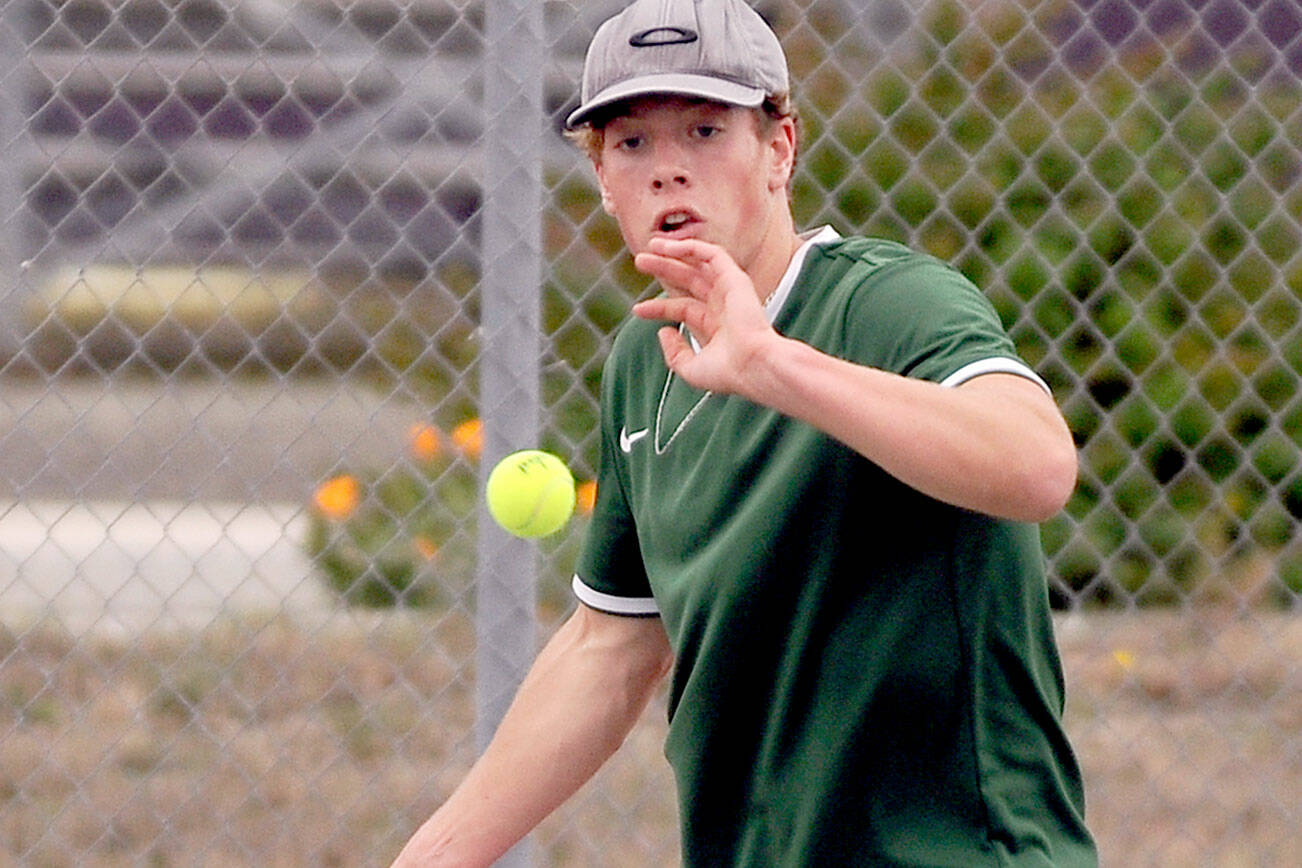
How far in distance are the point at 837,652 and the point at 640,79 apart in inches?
25.2

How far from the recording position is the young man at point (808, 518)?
1.65 m

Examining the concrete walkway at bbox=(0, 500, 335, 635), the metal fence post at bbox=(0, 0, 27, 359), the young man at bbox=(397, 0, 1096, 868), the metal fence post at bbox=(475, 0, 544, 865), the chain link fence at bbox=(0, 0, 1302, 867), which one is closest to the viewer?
the young man at bbox=(397, 0, 1096, 868)

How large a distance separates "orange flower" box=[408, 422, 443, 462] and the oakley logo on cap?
2498 mm

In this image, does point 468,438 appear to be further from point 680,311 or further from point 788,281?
point 680,311

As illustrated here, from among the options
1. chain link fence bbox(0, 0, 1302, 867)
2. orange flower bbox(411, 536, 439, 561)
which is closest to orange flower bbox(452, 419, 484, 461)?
chain link fence bbox(0, 0, 1302, 867)

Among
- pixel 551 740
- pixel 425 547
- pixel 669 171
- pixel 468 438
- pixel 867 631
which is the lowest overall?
pixel 425 547

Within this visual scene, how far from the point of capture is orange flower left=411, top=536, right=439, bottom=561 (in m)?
4.50

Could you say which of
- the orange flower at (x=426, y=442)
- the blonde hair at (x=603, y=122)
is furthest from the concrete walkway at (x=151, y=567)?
the blonde hair at (x=603, y=122)

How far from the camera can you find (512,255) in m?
3.20

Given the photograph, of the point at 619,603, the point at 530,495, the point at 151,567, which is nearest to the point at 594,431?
the point at 530,495

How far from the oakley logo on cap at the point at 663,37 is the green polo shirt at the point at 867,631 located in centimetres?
26

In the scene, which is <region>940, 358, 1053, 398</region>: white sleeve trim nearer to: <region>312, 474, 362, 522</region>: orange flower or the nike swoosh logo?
the nike swoosh logo

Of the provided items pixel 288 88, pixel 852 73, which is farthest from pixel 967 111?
pixel 288 88

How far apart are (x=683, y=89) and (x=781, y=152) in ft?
0.63
